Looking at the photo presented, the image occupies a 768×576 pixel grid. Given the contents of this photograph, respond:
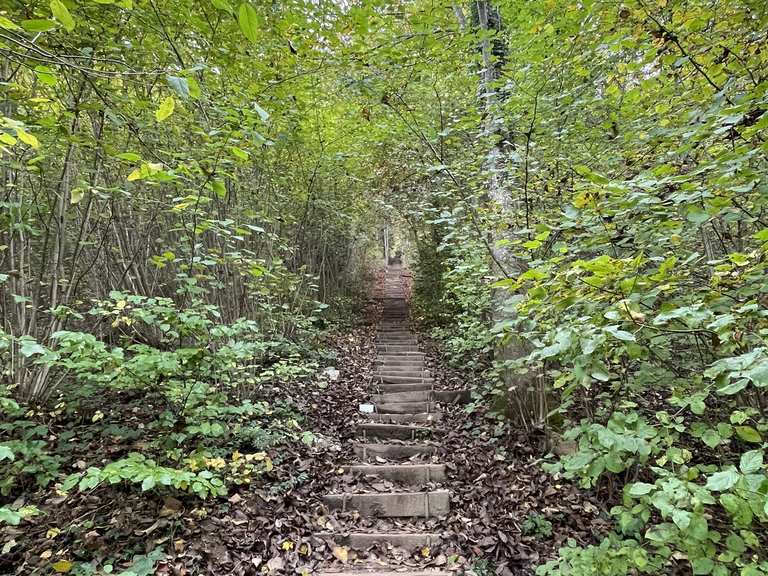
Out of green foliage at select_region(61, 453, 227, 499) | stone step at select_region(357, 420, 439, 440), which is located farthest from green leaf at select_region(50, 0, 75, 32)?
stone step at select_region(357, 420, 439, 440)

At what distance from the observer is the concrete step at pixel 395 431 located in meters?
4.48

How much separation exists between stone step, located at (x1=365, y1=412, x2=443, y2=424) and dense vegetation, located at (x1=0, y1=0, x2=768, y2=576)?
0.61 m

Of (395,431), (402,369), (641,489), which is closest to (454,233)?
(395,431)

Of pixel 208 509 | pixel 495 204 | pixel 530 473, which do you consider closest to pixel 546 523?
pixel 530 473

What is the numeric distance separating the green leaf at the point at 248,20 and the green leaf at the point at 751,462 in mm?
2076

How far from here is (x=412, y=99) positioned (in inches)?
218

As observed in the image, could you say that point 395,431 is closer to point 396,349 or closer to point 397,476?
point 397,476

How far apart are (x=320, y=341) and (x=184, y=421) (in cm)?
450

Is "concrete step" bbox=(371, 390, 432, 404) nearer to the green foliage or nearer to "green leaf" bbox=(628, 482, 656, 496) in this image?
the green foliage

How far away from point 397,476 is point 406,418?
3.97ft

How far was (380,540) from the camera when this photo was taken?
2980mm

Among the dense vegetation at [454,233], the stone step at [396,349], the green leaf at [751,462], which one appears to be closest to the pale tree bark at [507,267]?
the dense vegetation at [454,233]

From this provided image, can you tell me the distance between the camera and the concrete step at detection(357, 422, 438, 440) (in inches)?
177

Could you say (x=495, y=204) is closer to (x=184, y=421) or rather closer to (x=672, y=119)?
(x=672, y=119)
